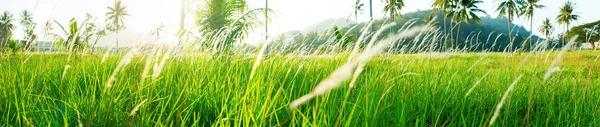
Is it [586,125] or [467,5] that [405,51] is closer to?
[586,125]

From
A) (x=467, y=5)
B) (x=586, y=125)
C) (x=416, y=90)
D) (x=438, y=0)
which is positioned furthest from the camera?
(x=467, y=5)

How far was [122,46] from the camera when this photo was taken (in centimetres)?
354

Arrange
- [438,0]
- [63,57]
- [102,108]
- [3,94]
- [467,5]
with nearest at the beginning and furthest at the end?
[102,108] < [3,94] < [63,57] < [438,0] < [467,5]

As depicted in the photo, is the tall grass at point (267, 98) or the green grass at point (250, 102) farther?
the green grass at point (250, 102)

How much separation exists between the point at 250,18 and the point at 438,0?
25398 mm

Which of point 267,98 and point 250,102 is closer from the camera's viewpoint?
point 267,98

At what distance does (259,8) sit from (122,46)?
677 centimetres

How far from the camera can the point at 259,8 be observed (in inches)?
401

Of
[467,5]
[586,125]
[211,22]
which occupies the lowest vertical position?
[586,125]

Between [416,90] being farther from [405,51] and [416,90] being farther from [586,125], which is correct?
[405,51]

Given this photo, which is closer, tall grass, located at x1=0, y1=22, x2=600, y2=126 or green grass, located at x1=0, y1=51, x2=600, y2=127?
tall grass, located at x1=0, y1=22, x2=600, y2=126

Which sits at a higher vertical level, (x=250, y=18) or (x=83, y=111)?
(x=250, y=18)

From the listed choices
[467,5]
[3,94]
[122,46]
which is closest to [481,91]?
[3,94]

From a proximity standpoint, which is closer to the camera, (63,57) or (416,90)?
(416,90)
